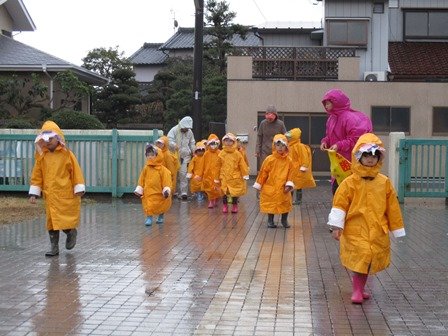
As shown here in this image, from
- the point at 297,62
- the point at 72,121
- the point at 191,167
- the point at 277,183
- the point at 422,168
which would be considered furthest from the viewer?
the point at 297,62

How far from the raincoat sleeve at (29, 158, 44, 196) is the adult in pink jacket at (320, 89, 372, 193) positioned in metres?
3.60

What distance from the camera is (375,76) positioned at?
29781mm

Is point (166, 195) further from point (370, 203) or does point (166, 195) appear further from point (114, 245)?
point (370, 203)

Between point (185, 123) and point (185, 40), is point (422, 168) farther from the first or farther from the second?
point (185, 40)

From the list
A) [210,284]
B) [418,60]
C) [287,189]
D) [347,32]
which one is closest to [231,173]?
[287,189]

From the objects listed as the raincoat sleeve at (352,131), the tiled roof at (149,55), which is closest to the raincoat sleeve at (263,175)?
the raincoat sleeve at (352,131)

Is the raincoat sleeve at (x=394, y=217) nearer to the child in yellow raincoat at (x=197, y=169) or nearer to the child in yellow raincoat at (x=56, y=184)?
the child in yellow raincoat at (x=56, y=184)

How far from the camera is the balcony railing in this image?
28.3 metres

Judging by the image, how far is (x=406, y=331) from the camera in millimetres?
6234

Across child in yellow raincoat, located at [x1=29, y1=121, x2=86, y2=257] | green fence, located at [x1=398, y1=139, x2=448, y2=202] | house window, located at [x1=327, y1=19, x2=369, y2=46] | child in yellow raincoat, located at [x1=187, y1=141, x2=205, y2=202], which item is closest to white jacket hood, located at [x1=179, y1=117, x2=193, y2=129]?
child in yellow raincoat, located at [x1=187, y1=141, x2=205, y2=202]

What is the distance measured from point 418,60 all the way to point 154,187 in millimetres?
21712

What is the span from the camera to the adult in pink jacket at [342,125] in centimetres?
1042

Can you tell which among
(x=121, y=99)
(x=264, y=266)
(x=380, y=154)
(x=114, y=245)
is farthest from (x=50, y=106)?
(x=380, y=154)

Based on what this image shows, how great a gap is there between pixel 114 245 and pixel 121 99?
1009 inches
